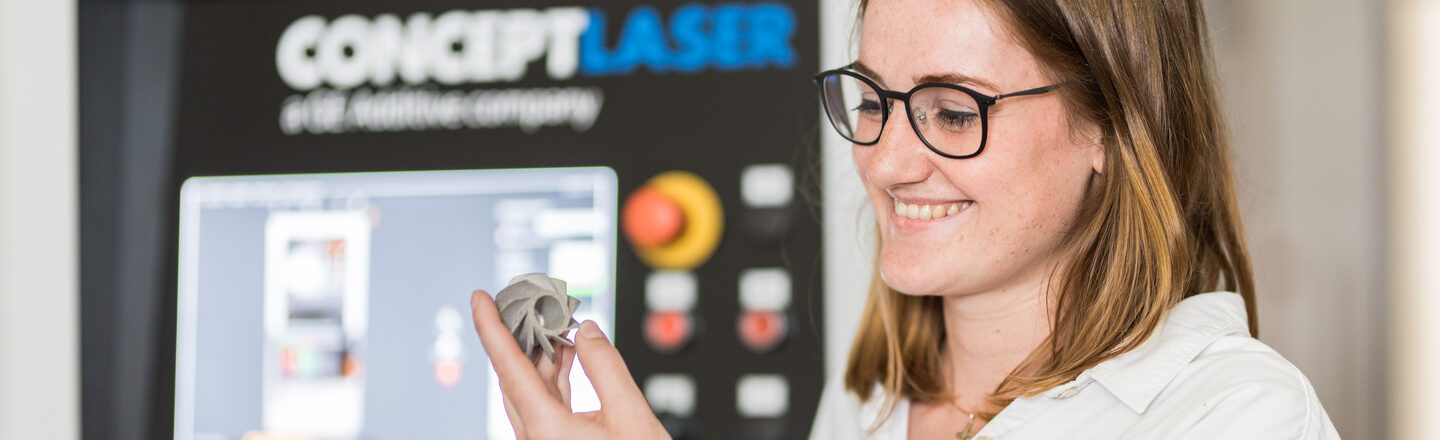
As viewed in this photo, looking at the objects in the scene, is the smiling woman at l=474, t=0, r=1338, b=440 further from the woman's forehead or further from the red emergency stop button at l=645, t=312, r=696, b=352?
the red emergency stop button at l=645, t=312, r=696, b=352

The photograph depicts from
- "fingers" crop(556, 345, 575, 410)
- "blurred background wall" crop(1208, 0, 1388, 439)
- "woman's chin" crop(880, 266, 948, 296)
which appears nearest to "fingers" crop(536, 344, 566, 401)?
"fingers" crop(556, 345, 575, 410)

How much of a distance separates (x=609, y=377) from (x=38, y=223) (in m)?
0.75

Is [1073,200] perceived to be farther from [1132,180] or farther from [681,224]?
[681,224]

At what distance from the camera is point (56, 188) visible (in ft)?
3.73

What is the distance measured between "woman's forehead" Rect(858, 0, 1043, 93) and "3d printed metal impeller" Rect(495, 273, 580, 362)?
29 cm

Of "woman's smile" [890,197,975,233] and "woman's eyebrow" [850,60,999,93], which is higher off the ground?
"woman's eyebrow" [850,60,999,93]

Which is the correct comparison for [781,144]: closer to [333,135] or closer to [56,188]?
[333,135]

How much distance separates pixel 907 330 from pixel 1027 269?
0.19 m

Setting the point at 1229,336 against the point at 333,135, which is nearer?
the point at 1229,336

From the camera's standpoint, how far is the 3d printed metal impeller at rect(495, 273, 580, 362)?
72 centimetres

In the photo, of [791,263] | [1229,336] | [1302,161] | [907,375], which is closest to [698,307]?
[791,263]

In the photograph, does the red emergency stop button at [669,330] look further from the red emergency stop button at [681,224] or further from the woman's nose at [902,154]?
the woman's nose at [902,154]

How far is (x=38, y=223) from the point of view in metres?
1.12

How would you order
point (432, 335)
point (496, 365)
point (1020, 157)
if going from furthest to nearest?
point (432, 335)
point (1020, 157)
point (496, 365)
